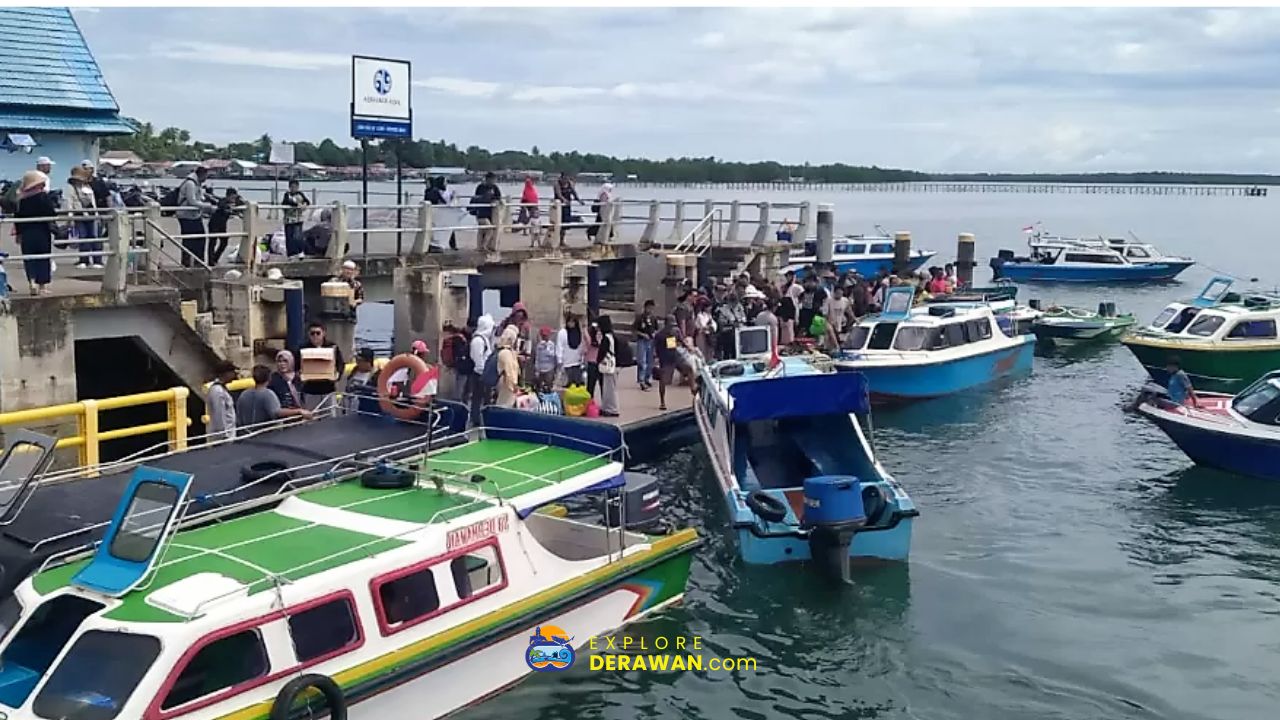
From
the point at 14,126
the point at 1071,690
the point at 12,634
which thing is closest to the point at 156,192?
the point at 14,126

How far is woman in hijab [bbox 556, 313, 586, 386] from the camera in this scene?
65.7 ft

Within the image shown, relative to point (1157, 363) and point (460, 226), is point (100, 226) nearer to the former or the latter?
point (460, 226)

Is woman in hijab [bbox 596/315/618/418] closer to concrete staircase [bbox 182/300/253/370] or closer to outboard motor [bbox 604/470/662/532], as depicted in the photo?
concrete staircase [bbox 182/300/253/370]

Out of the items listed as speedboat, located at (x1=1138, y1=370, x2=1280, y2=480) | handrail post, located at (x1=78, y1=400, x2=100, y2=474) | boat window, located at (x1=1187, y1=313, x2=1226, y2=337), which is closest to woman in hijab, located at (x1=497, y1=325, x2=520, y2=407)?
handrail post, located at (x1=78, y1=400, x2=100, y2=474)

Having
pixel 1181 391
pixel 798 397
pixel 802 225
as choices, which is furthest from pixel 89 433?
pixel 802 225

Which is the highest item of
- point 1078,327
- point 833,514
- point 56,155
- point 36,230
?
point 56,155

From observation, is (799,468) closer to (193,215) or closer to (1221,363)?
(193,215)

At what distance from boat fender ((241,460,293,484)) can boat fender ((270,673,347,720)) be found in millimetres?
2564

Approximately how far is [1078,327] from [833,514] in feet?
78.2

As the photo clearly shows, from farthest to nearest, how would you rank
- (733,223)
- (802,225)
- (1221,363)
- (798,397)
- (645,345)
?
(802,225)
(733,223)
(1221,363)
(645,345)
(798,397)

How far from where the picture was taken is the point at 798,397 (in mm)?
16656

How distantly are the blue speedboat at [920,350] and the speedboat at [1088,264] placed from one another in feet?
89.0

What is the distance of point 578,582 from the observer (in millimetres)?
12016

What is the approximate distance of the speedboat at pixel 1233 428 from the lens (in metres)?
20.2
